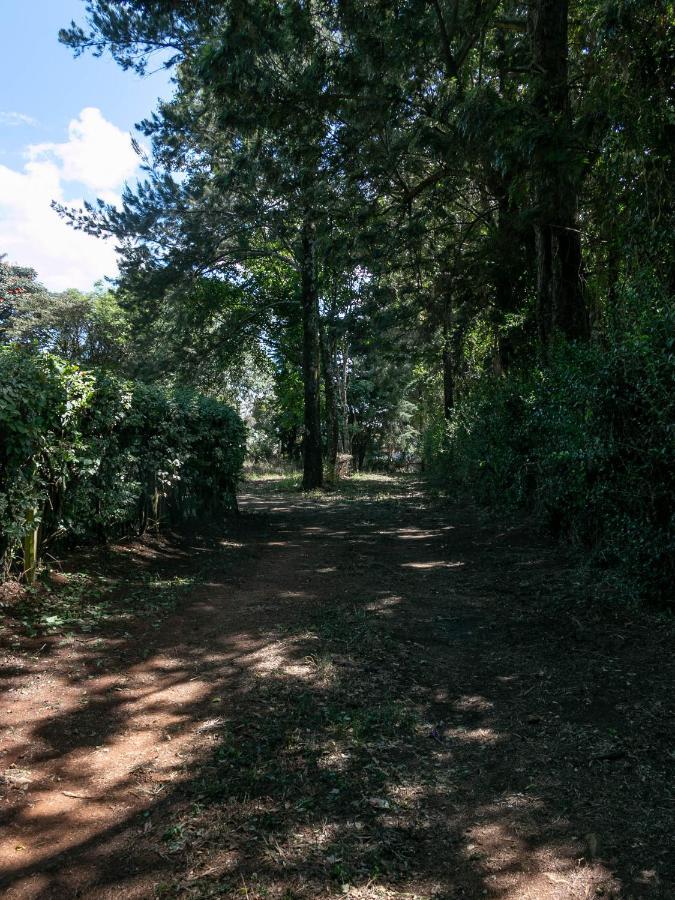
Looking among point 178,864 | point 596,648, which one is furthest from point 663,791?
point 178,864

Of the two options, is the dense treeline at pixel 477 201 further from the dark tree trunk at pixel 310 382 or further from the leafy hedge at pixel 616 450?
the dark tree trunk at pixel 310 382

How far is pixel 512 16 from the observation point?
428 inches

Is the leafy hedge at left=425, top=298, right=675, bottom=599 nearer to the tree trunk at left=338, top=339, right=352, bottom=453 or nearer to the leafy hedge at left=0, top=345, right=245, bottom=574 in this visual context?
the leafy hedge at left=0, top=345, right=245, bottom=574

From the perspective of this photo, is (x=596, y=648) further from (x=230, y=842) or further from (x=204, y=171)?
(x=204, y=171)

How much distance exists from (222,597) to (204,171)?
47.2 ft

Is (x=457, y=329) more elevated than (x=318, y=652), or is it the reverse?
(x=457, y=329)

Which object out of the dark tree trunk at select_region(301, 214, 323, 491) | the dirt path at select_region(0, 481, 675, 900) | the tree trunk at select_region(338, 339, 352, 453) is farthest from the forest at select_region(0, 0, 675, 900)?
the tree trunk at select_region(338, 339, 352, 453)

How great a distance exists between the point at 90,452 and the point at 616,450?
5.25m

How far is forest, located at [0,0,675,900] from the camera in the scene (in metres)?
2.51

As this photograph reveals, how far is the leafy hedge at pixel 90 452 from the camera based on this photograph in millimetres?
5023

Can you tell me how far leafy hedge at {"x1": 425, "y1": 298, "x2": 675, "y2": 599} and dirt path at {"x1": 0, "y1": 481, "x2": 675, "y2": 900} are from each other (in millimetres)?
612

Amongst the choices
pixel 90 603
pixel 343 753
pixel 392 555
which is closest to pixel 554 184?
pixel 392 555

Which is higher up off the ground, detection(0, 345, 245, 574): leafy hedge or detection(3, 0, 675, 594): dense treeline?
detection(3, 0, 675, 594): dense treeline

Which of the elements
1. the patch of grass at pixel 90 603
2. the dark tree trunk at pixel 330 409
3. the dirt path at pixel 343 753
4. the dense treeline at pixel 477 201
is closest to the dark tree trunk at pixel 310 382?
the dense treeline at pixel 477 201
